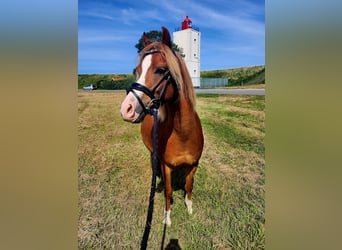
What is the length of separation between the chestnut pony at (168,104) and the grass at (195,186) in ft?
0.47

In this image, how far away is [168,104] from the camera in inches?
37.0

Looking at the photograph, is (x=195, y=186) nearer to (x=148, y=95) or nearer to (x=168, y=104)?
(x=168, y=104)

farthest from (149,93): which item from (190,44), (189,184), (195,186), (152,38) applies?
(195,186)

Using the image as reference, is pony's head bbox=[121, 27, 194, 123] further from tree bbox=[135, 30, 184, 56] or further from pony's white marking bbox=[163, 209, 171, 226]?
pony's white marking bbox=[163, 209, 171, 226]

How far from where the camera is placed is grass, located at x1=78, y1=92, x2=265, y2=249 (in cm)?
98

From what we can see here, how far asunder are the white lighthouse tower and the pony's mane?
6.1 inches

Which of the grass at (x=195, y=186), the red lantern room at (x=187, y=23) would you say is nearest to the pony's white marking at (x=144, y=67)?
the red lantern room at (x=187, y=23)

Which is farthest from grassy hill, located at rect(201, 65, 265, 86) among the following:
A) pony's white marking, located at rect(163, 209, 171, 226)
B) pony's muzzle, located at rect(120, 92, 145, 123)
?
pony's white marking, located at rect(163, 209, 171, 226)

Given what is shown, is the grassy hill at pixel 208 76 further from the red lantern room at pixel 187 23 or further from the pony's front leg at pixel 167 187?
the pony's front leg at pixel 167 187

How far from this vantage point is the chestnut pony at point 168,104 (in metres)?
0.72

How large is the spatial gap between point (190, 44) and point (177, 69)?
38 cm
